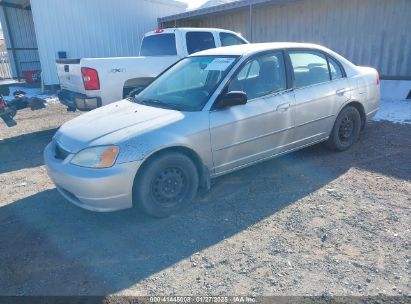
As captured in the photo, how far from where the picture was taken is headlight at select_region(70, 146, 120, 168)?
3135 mm

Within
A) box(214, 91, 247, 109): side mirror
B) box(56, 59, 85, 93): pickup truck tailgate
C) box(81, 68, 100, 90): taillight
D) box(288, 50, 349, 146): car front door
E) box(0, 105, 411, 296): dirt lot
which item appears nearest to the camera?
box(0, 105, 411, 296): dirt lot

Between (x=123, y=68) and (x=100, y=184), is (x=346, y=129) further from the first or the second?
(x=123, y=68)

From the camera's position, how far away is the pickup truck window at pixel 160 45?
7543mm

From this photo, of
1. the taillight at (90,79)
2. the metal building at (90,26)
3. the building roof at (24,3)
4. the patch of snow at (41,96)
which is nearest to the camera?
the taillight at (90,79)

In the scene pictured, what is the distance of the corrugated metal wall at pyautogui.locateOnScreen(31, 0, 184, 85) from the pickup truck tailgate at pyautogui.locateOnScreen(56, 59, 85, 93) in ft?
17.8

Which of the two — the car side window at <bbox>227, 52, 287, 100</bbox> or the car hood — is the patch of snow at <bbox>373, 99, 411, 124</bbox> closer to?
the car side window at <bbox>227, 52, 287, 100</bbox>

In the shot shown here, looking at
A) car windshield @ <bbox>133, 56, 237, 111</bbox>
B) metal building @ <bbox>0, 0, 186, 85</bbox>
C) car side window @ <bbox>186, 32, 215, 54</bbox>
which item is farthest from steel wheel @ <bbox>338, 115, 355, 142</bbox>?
metal building @ <bbox>0, 0, 186, 85</bbox>

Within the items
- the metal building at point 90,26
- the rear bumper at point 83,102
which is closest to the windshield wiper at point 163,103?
the rear bumper at point 83,102

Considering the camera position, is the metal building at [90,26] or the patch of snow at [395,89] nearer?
the patch of snow at [395,89]

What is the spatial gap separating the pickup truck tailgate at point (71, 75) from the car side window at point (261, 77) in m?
3.61

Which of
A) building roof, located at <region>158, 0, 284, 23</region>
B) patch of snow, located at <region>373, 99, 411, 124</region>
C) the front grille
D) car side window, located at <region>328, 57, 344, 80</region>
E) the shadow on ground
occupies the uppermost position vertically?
building roof, located at <region>158, 0, 284, 23</region>

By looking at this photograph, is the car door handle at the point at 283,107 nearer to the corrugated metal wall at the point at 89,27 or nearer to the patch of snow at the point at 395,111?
the patch of snow at the point at 395,111

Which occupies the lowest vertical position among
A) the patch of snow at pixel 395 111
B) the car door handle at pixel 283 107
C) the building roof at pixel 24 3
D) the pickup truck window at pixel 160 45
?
the patch of snow at pixel 395 111

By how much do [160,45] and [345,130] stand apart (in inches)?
184
